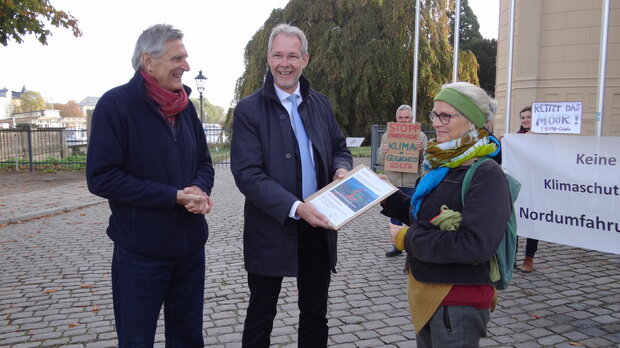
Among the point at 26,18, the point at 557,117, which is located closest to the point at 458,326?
the point at 557,117

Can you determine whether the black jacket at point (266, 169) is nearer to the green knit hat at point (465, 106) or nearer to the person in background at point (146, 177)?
the person in background at point (146, 177)

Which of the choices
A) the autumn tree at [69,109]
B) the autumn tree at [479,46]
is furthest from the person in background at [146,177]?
the autumn tree at [69,109]

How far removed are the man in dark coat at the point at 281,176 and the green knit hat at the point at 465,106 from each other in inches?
34.1

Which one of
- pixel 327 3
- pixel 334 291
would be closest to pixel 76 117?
pixel 327 3

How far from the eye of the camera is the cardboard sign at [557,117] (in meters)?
6.59

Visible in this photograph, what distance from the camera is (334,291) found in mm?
4984

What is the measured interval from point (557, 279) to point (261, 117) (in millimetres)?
4454

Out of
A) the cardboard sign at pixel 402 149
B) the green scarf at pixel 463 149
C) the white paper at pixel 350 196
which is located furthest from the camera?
the cardboard sign at pixel 402 149

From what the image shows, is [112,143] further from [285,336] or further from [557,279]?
[557,279]

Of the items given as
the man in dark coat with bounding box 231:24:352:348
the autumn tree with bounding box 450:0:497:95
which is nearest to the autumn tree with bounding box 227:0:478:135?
the autumn tree with bounding box 450:0:497:95

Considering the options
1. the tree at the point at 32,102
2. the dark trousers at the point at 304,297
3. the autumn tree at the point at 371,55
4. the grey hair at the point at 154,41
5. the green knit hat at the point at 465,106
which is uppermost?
the tree at the point at 32,102

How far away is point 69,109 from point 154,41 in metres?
146

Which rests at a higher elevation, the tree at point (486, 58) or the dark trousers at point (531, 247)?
the tree at point (486, 58)

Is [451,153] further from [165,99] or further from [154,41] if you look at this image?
[154,41]
